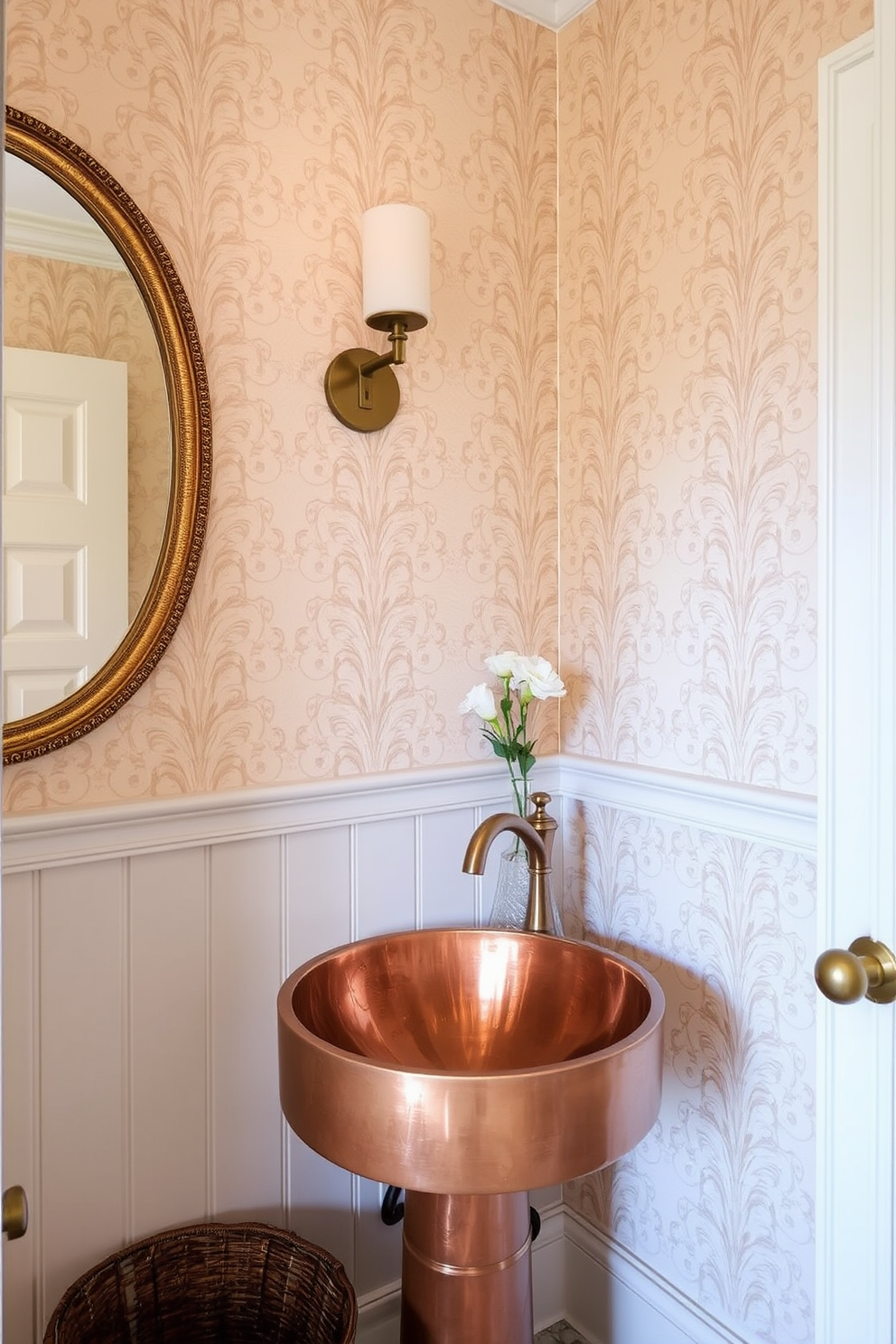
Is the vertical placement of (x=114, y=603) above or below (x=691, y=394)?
below

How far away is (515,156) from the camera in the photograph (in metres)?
1.72

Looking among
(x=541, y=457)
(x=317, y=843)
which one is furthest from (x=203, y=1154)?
(x=541, y=457)

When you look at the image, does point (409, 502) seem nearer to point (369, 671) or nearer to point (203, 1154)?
point (369, 671)

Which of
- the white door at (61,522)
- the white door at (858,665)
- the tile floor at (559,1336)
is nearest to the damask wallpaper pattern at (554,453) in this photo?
the white door at (61,522)

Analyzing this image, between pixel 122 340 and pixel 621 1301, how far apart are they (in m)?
1.74

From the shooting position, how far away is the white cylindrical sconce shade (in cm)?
141

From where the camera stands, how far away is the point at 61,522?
1258mm

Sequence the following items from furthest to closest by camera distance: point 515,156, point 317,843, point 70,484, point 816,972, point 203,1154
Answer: point 515,156
point 317,843
point 203,1154
point 70,484
point 816,972

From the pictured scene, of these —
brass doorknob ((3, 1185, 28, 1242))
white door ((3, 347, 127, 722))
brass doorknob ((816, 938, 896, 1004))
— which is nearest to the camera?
brass doorknob ((3, 1185, 28, 1242))

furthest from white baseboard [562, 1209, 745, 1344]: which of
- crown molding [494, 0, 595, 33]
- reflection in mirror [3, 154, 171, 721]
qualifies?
crown molding [494, 0, 595, 33]

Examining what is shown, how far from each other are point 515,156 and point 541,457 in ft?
1.73

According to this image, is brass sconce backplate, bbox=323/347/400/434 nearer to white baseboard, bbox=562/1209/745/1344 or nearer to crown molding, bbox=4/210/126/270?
crown molding, bbox=4/210/126/270

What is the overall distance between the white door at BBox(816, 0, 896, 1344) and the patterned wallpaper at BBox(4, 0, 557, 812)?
779mm

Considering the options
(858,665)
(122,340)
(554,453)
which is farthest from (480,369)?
(858,665)
